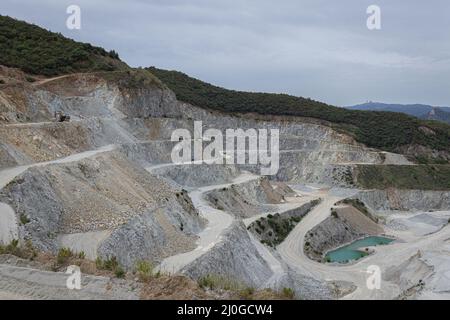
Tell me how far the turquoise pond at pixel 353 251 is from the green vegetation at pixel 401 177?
72.1 feet

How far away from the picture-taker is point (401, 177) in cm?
9100

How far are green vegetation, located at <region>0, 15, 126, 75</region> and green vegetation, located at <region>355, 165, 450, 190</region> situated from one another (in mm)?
46281

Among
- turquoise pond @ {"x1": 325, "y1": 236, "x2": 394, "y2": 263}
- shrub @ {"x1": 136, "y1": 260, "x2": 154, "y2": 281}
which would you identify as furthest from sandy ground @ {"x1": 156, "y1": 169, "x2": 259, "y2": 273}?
turquoise pond @ {"x1": 325, "y1": 236, "x2": 394, "y2": 263}

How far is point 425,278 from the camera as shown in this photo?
3866 centimetres

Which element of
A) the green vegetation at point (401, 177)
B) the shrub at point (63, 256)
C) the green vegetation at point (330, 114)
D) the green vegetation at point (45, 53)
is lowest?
the green vegetation at point (401, 177)

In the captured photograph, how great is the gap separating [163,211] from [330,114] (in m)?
90.4

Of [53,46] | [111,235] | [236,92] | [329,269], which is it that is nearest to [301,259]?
[329,269]

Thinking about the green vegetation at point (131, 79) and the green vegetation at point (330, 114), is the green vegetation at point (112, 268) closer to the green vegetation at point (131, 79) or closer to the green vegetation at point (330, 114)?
the green vegetation at point (131, 79)

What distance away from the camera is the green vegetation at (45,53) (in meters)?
59.5

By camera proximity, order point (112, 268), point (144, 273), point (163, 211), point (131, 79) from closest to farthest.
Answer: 1. point (144, 273)
2. point (112, 268)
3. point (163, 211)
4. point (131, 79)

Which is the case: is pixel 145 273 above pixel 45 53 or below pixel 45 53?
below

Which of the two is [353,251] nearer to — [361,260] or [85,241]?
[361,260]

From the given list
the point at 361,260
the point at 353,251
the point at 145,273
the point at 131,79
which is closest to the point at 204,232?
the point at 145,273

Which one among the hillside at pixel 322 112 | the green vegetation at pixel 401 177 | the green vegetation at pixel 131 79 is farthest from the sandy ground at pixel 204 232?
the green vegetation at pixel 401 177
